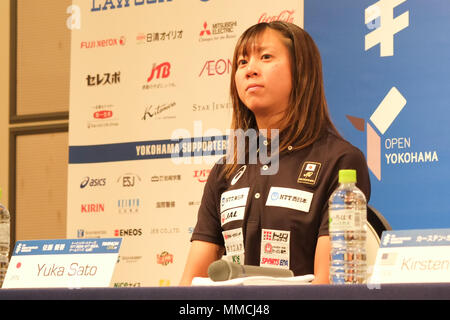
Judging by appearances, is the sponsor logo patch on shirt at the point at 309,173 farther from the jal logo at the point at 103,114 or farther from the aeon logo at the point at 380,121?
the jal logo at the point at 103,114

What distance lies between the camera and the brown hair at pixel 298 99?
2385 millimetres

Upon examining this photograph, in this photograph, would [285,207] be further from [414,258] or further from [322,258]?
[414,258]

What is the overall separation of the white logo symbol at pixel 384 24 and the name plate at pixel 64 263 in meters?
2.17

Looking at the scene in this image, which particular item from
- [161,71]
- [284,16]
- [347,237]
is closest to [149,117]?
[161,71]

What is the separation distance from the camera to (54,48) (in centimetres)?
504

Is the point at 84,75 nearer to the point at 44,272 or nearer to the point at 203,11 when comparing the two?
the point at 203,11

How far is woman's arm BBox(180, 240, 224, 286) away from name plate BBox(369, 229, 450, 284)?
99cm

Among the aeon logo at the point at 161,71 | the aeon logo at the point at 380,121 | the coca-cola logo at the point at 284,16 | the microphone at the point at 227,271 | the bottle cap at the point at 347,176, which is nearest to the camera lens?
the microphone at the point at 227,271

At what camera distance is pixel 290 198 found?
7.36 feet

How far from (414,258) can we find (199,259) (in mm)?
1087

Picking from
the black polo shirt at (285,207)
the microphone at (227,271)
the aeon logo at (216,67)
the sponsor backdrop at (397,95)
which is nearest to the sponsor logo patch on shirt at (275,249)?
the black polo shirt at (285,207)

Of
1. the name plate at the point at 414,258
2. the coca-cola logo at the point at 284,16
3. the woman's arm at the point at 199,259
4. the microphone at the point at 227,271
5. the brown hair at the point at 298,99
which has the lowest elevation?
the woman's arm at the point at 199,259

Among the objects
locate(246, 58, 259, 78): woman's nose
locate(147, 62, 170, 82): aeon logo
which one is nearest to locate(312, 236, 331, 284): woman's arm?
locate(246, 58, 259, 78): woman's nose
